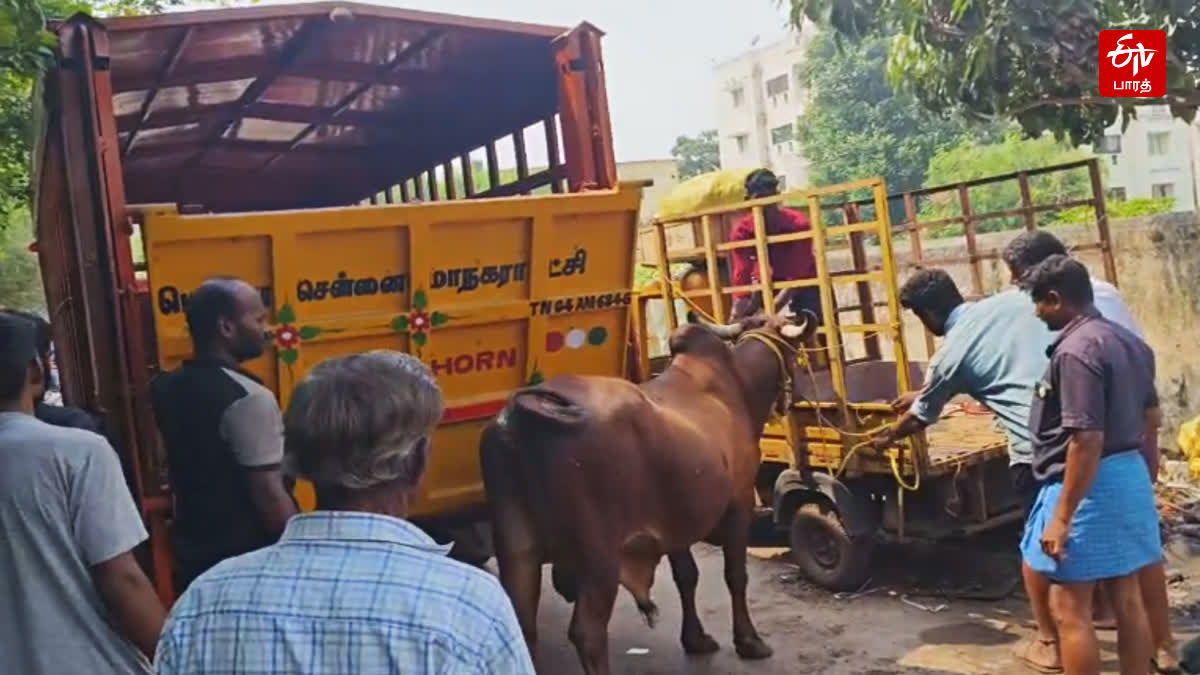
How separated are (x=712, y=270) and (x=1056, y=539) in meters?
3.07

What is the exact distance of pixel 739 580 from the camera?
5117 mm

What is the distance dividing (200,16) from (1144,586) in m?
4.28

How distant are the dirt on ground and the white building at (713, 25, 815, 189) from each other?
39.3 metres

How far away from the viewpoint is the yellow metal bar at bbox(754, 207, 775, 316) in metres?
5.96

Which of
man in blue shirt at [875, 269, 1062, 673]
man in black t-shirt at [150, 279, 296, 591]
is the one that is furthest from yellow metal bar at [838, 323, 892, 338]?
man in black t-shirt at [150, 279, 296, 591]

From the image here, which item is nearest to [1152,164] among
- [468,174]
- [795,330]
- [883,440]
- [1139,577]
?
[468,174]

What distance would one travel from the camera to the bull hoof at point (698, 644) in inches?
203

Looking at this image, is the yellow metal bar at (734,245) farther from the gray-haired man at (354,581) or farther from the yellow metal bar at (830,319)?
the gray-haired man at (354,581)

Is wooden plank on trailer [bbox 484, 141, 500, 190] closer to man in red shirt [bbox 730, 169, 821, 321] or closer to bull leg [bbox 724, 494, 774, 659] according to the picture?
man in red shirt [bbox 730, 169, 821, 321]

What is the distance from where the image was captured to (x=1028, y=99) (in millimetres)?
6207

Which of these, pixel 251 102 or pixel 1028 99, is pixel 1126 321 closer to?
pixel 1028 99

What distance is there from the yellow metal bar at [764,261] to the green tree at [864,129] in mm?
24798

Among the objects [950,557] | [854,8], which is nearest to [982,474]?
[950,557]

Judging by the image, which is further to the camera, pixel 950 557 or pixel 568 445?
pixel 950 557
